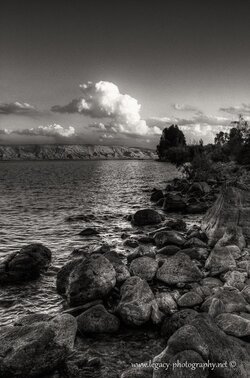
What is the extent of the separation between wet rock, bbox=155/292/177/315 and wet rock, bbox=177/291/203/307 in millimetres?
297

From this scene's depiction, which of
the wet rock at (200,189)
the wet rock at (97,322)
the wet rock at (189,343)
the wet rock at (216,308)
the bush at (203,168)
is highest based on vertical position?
the bush at (203,168)

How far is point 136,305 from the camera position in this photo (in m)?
11.6

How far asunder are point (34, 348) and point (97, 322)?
286cm

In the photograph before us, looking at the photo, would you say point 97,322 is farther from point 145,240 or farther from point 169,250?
point 145,240

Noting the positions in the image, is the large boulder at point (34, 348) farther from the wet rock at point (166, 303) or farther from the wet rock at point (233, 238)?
the wet rock at point (233, 238)

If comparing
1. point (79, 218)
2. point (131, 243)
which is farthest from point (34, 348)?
point (79, 218)

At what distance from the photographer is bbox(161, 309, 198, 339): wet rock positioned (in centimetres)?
1079

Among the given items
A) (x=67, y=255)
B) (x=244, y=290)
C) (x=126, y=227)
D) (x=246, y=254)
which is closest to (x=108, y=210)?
(x=126, y=227)

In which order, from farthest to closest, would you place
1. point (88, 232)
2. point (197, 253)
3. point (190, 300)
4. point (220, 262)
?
point (88, 232)
point (197, 253)
point (220, 262)
point (190, 300)

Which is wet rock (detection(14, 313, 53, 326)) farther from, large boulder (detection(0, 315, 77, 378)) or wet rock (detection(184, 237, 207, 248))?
wet rock (detection(184, 237, 207, 248))

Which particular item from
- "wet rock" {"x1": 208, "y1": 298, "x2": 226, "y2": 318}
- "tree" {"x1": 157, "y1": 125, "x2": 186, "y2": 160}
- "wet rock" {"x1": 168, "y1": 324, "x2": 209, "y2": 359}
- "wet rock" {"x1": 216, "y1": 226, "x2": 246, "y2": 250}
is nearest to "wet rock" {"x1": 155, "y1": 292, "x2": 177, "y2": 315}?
"wet rock" {"x1": 208, "y1": 298, "x2": 226, "y2": 318}

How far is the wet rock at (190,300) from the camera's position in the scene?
1238cm

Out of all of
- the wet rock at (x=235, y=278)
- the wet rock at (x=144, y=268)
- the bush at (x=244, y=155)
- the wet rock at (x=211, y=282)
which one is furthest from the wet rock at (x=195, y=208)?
the bush at (x=244, y=155)

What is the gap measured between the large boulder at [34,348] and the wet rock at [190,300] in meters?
4.73
